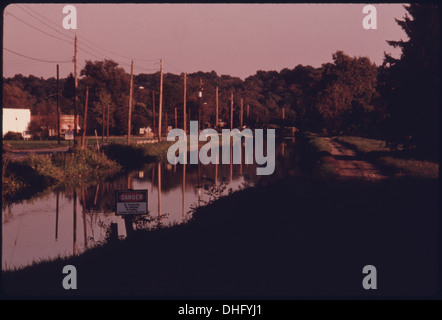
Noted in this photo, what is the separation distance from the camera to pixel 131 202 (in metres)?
9.86

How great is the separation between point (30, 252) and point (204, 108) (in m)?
Answer: 89.0

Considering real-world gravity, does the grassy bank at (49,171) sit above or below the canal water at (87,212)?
above

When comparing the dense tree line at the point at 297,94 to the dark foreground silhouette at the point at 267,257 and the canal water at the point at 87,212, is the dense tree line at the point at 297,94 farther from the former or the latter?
the dark foreground silhouette at the point at 267,257

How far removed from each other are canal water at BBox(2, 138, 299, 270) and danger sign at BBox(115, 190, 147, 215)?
21.7 inches

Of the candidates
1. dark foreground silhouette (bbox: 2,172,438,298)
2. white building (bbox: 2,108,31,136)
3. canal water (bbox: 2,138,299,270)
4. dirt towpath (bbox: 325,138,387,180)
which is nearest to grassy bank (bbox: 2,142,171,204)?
canal water (bbox: 2,138,299,270)

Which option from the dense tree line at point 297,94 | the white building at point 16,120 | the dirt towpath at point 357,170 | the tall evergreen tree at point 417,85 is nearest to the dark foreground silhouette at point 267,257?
the tall evergreen tree at point 417,85

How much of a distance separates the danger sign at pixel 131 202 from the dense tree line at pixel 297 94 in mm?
20605

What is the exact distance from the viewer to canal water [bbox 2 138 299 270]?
1582cm

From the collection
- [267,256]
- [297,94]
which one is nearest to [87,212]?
[267,256]

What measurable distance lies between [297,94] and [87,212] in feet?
345

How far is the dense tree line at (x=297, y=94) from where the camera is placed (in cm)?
3036

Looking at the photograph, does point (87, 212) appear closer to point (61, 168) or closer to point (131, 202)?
point (61, 168)

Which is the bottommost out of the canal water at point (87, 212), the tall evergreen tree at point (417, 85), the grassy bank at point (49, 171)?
the canal water at point (87, 212)

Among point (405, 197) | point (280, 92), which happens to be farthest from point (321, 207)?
point (280, 92)
